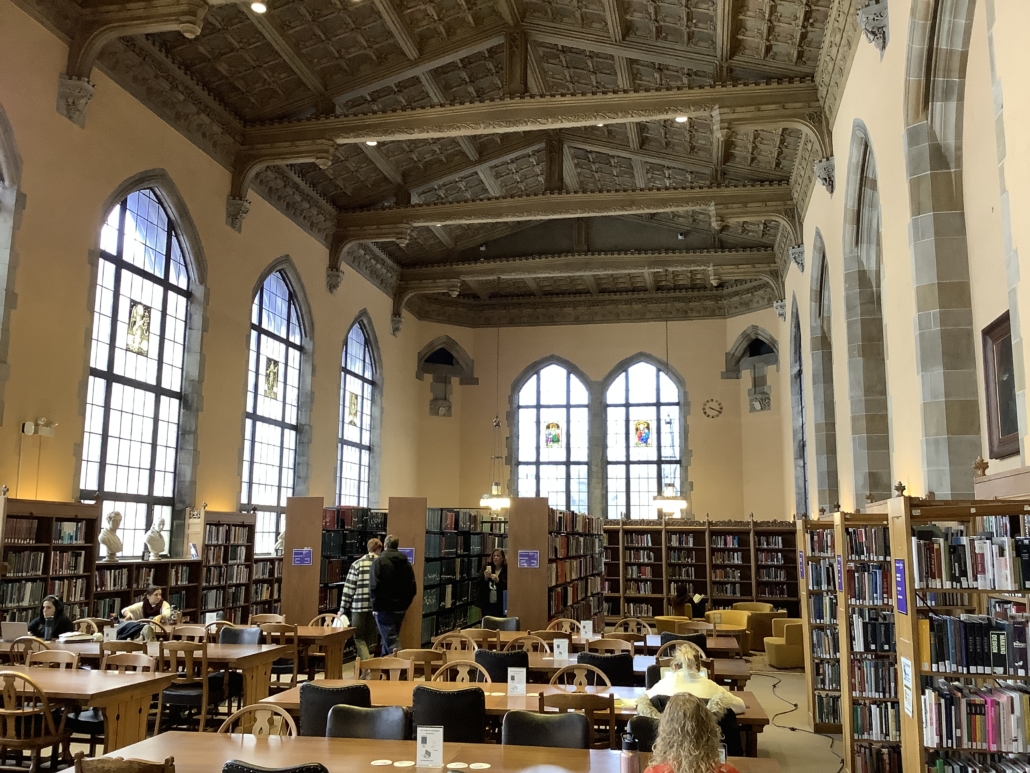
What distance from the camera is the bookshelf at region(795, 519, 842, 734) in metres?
7.46

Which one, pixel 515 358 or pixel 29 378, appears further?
pixel 515 358

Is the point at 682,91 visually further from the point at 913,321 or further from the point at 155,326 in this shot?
the point at 155,326

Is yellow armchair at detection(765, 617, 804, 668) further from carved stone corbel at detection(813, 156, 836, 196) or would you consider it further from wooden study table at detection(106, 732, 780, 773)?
wooden study table at detection(106, 732, 780, 773)

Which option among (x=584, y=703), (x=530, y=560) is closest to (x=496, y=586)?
(x=530, y=560)

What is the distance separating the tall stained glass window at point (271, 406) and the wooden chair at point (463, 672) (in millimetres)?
6177

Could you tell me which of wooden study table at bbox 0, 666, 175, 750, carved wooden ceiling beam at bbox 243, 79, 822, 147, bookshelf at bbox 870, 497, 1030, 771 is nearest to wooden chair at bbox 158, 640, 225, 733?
wooden study table at bbox 0, 666, 175, 750

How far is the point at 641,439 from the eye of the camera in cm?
1827

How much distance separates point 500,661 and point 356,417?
397 inches

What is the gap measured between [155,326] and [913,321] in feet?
26.1

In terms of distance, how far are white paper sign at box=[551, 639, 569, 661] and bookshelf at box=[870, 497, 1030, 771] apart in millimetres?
2957

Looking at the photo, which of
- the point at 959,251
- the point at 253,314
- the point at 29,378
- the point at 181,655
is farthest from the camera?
the point at 253,314

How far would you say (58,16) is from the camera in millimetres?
8430

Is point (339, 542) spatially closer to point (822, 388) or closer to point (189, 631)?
point (189, 631)

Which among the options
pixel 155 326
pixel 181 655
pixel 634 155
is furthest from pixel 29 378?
pixel 634 155
